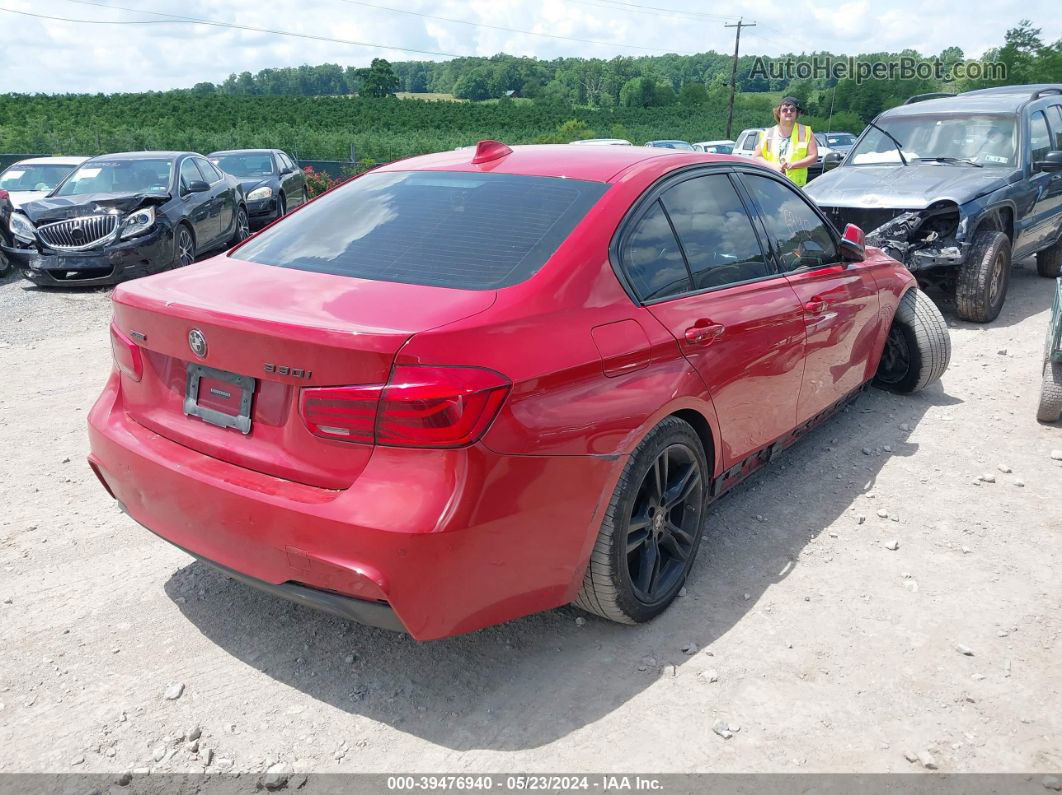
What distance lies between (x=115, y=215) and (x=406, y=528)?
9.11 m

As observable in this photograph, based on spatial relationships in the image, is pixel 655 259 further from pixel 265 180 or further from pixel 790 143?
pixel 265 180

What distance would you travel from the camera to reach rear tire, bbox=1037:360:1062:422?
17.3 ft

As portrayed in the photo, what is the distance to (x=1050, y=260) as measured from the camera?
10.1 metres

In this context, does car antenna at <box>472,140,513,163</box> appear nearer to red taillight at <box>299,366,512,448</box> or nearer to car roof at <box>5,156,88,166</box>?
red taillight at <box>299,366,512,448</box>

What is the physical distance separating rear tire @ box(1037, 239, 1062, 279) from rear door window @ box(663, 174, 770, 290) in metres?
7.80

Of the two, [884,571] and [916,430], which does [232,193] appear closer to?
[916,430]

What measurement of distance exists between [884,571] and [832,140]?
3003cm

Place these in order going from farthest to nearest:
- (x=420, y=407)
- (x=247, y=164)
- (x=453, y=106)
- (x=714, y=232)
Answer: (x=453, y=106) → (x=247, y=164) → (x=714, y=232) → (x=420, y=407)

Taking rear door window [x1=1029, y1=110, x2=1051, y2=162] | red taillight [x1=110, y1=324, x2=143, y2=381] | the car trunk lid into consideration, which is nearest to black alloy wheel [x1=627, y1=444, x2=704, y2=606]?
the car trunk lid

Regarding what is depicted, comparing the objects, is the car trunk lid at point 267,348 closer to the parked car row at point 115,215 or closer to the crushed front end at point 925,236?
the crushed front end at point 925,236

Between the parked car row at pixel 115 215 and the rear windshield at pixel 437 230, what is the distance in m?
7.34

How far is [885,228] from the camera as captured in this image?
7801 millimetres

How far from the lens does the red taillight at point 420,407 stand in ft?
7.84

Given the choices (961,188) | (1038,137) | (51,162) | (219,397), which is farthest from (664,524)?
(51,162)
